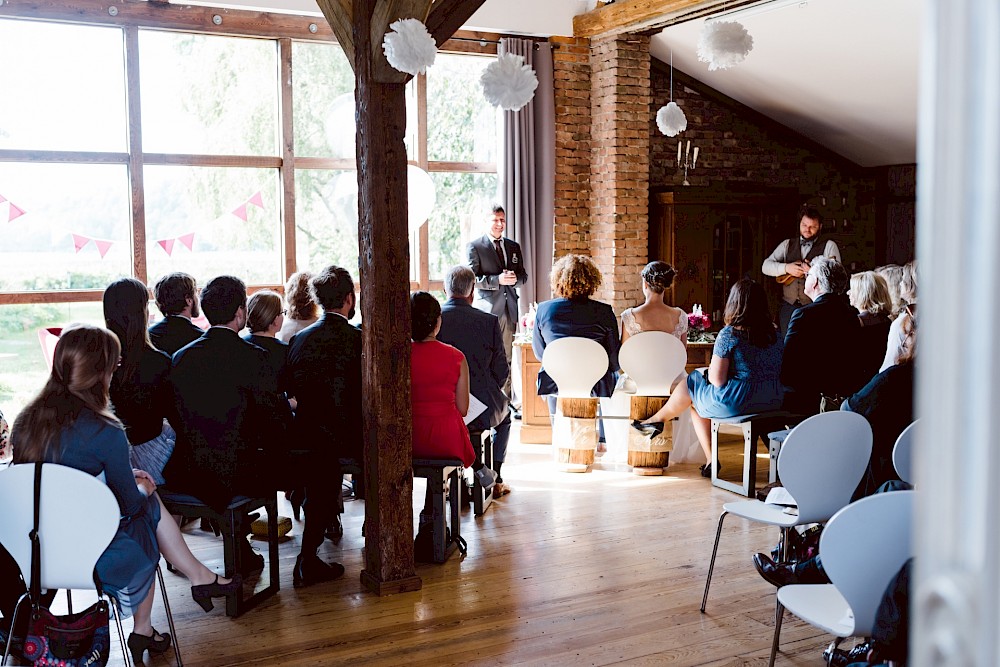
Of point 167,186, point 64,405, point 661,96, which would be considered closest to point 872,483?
point 64,405

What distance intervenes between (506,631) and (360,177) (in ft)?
6.29

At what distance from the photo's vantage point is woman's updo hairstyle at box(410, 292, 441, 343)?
4.36 metres

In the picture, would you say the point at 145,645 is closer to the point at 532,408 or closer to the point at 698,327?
the point at 532,408

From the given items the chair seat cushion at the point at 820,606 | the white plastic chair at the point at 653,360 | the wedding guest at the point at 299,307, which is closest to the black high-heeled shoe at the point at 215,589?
the wedding guest at the point at 299,307

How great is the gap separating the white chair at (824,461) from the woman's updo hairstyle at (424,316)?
1.77m

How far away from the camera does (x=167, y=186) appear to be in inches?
298

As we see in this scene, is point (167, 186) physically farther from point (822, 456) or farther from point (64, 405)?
point (822, 456)

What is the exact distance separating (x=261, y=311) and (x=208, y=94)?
155 inches

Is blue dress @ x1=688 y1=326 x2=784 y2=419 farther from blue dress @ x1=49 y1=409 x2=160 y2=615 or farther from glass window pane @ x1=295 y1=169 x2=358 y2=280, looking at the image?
glass window pane @ x1=295 y1=169 x2=358 y2=280

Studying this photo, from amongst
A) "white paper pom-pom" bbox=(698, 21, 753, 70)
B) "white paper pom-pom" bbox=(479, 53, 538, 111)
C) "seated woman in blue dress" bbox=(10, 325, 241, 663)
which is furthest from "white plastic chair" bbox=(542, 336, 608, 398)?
"seated woman in blue dress" bbox=(10, 325, 241, 663)

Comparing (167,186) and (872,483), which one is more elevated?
(167,186)

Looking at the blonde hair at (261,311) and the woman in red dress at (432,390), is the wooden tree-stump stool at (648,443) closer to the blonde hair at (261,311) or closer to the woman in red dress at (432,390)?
the woman in red dress at (432,390)

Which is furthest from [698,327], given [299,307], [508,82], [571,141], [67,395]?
[67,395]

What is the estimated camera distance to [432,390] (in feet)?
14.2
